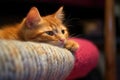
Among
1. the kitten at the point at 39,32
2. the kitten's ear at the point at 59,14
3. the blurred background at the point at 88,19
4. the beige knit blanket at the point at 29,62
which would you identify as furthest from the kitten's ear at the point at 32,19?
the blurred background at the point at 88,19

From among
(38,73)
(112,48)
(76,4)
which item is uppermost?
(76,4)

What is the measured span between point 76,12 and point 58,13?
2.84 ft

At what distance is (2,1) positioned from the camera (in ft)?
4.52

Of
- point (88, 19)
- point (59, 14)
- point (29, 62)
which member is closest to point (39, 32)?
point (59, 14)

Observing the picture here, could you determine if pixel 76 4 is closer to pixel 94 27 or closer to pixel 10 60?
pixel 94 27

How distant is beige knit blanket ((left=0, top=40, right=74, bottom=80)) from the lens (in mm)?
383

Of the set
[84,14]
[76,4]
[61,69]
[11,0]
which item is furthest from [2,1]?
[61,69]

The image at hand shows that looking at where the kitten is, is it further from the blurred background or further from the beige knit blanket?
the blurred background

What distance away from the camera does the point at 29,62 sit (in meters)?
0.43

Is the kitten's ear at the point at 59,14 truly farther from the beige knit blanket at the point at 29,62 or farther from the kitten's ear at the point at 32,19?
the beige knit blanket at the point at 29,62

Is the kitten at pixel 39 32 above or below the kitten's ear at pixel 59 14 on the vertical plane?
below

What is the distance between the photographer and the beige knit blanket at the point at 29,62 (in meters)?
0.38

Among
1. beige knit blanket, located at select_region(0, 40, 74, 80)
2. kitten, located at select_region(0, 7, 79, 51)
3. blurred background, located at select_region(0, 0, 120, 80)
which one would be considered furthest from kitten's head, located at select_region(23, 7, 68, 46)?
A: blurred background, located at select_region(0, 0, 120, 80)

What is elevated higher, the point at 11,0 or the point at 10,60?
the point at 11,0
